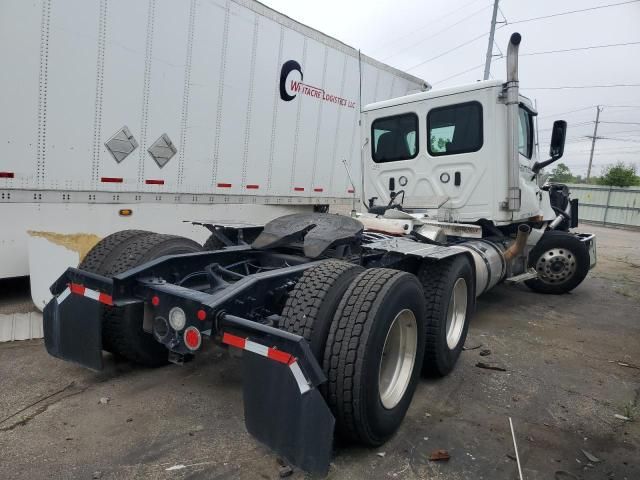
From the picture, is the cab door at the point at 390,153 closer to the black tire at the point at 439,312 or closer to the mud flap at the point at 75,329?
the black tire at the point at 439,312

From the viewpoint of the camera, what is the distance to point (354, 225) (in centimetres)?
392

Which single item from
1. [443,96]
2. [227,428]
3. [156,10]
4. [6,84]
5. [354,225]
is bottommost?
[227,428]

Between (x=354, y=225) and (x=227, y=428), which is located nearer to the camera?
(x=227, y=428)

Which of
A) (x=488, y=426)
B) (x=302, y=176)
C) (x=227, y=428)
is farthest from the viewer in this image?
(x=302, y=176)

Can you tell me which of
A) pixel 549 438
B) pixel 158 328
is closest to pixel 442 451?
pixel 549 438

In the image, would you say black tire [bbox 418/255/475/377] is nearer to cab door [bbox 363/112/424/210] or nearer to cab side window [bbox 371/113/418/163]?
cab door [bbox 363/112/424/210]

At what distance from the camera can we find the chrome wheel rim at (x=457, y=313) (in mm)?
3844

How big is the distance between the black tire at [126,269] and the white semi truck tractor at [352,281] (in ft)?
0.04

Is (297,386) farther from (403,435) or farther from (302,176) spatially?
(302,176)

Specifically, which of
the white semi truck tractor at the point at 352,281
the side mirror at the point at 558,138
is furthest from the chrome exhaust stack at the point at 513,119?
the side mirror at the point at 558,138

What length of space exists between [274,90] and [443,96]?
8.80 feet

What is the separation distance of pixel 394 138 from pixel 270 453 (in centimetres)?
443

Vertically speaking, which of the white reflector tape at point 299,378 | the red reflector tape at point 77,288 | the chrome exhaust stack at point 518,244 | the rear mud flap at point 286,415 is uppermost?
the chrome exhaust stack at point 518,244

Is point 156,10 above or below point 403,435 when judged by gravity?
above
